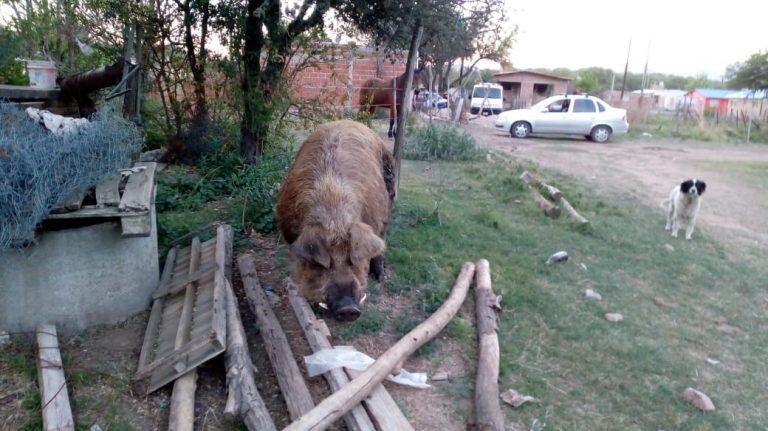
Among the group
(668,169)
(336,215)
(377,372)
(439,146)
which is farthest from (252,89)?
(668,169)

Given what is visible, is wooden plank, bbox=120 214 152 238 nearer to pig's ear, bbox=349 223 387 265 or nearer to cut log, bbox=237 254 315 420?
cut log, bbox=237 254 315 420

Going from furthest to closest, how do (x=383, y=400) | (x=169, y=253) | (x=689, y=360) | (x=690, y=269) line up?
(x=690, y=269) → (x=169, y=253) → (x=689, y=360) → (x=383, y=400)

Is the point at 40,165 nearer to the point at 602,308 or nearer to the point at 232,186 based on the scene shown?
the point at 232,186

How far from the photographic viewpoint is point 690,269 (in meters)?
7.01

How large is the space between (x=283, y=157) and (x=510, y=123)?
624 inches

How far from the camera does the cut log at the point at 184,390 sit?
10.6 feet

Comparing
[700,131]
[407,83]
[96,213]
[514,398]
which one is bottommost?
[514,398]

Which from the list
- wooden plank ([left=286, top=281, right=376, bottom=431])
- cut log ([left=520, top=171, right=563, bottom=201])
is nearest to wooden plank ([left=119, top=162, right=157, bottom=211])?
wooden plank ([left=286, top=281, right=376, bottom=431])

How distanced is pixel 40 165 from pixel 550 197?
7698 millimetres

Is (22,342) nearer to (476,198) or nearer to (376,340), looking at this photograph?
(376,340)

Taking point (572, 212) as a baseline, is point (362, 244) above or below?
above

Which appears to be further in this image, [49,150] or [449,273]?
[449,273]

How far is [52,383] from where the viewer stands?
3.47 meters

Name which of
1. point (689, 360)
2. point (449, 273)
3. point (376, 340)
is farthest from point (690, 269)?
point (376, 340)
